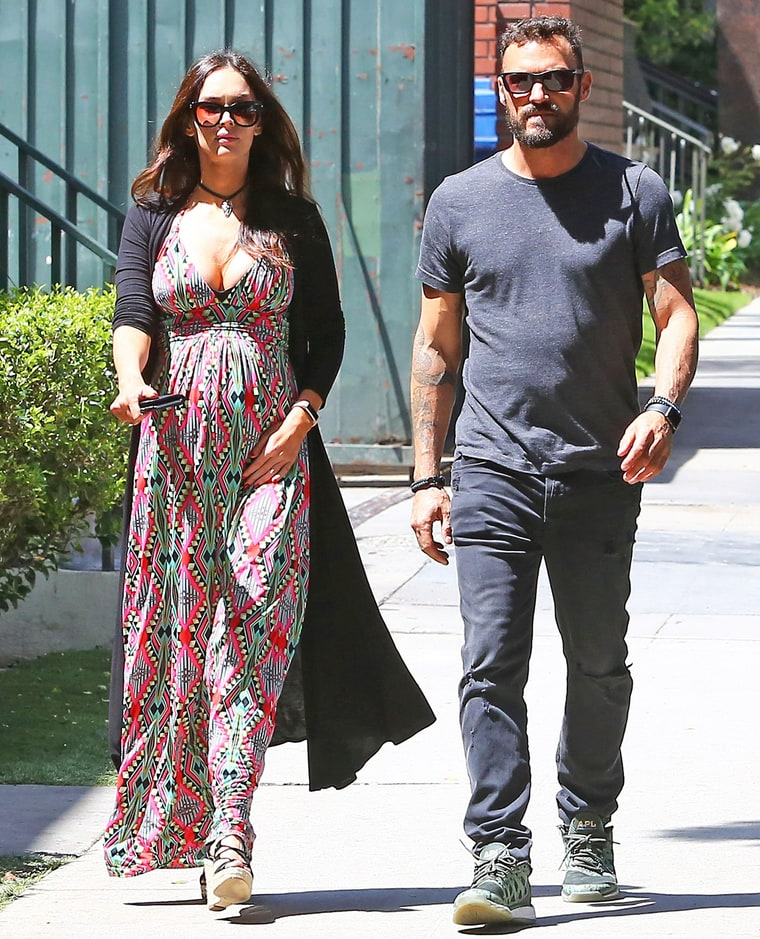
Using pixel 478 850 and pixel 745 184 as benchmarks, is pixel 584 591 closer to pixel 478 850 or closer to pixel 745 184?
pixel 478 850

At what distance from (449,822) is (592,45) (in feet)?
32.3

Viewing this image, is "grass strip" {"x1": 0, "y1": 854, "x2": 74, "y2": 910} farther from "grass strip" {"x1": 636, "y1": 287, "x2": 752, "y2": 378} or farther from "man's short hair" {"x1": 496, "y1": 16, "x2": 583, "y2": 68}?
"grass strip" {"x1": 636, "y1": 287, "x2": 752, "y2": 378}

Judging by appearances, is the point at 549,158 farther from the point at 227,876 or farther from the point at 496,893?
the point at 227,876

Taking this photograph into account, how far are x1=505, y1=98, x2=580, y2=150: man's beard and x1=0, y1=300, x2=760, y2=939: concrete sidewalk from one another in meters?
1.73

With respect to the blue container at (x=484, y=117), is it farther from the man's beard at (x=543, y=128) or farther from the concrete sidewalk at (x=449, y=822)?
the man's beard at (x=543, y=128)

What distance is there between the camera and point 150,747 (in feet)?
14.6

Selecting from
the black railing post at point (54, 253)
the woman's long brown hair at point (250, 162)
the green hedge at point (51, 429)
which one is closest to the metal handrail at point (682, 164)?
the black railing post at point (54, 253)

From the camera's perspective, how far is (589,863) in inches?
173

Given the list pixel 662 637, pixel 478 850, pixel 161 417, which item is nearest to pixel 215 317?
pixel 161 417

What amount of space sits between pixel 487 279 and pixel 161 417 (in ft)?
2.66

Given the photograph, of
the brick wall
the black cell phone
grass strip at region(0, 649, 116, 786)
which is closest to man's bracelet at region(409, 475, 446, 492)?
the black cell phone

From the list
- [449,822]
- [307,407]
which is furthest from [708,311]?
[307,407]

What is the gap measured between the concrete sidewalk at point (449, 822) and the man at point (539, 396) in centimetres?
35

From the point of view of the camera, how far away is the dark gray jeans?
13.9 ft
